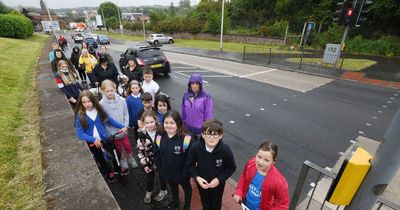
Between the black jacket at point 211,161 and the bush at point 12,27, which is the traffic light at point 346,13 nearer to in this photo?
the black jacket at point 211,161

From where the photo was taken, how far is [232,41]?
32.0m

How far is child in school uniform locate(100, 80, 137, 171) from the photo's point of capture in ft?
11.6

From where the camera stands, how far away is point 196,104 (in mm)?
3777

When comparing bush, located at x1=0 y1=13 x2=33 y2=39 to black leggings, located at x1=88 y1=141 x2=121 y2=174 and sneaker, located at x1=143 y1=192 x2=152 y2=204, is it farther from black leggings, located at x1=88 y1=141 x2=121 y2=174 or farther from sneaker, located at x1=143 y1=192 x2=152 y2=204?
sneaker, located at x1=143 y1=192 x2=152 y2=204

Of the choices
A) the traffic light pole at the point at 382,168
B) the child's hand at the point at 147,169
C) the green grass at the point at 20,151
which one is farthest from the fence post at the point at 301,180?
the green grass at the point at 20,151

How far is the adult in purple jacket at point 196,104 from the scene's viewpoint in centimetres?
370

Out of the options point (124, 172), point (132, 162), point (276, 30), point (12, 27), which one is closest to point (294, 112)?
point (132, 162)

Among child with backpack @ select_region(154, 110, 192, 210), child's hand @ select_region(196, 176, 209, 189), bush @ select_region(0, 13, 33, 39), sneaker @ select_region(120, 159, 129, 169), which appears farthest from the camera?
bush @ select_region(0, 13, 33, 39)

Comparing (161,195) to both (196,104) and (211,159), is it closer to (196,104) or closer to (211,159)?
(211,159)

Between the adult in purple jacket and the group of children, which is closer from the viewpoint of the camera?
the group of children

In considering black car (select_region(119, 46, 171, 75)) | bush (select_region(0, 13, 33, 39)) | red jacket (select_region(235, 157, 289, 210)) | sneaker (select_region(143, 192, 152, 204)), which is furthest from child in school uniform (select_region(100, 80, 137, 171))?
bush (select_region(0, 13, 33, 39))

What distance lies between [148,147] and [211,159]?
3.51 ft

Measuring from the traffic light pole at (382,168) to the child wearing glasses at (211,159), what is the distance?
4.36 feet

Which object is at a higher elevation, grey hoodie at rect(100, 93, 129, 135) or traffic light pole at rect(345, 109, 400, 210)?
traffic light pole at rect(345, 109, 400, 210)
